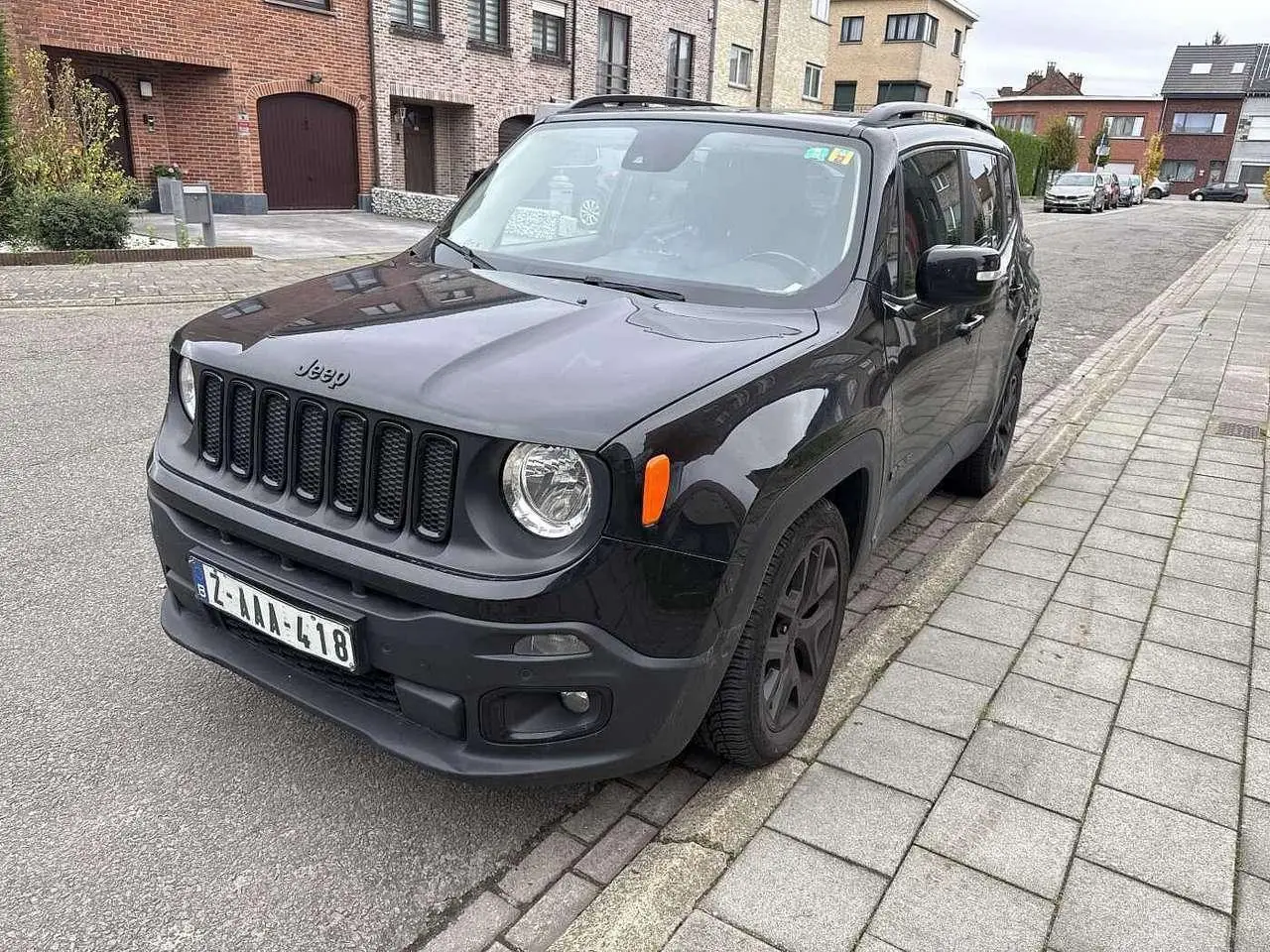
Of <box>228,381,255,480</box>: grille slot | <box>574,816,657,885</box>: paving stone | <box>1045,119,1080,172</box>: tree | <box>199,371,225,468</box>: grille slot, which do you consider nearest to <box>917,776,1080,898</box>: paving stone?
<box>574,816,657,885</box>: paving stone

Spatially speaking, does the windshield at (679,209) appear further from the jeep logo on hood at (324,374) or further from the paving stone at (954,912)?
the paving stone at (954,912)

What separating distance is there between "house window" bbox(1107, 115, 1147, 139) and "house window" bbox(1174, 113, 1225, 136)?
11.7 feet

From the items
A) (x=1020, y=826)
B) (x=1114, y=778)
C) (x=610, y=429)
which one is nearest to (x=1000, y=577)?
(x=1114, y=778)

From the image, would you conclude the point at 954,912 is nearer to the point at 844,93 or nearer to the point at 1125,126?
the point at 844,93

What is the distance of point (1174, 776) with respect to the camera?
9.09 feet

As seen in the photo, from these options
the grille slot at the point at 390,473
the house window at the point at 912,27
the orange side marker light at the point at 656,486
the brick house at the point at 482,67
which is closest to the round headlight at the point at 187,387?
the grille slot at the point at 390,473

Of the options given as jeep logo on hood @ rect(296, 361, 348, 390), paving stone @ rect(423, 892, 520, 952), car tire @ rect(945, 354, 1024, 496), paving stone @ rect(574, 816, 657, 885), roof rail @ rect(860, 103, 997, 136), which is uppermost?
Result: roof rail @ rect(860, 103, 997, 136)

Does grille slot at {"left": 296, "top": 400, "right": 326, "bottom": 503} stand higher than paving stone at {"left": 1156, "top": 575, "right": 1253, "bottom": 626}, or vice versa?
grille slot at {"left": 296, "top": 400, "right": 326, "bottom": 503}

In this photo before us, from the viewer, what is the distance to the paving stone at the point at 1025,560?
4.19 m

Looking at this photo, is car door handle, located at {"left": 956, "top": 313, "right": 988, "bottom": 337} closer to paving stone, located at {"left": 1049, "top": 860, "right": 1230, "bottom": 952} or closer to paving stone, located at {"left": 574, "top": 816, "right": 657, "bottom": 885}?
paving stone, located at {"left": 1049, "top": 860, "right": 1230, "bottom": 952}

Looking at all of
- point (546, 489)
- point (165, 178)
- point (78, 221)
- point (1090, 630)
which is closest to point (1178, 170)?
point (165, 178)

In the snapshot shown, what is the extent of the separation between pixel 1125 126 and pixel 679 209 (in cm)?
8786

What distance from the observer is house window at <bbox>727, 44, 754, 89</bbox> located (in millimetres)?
32841

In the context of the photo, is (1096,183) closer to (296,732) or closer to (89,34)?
(89,34)
